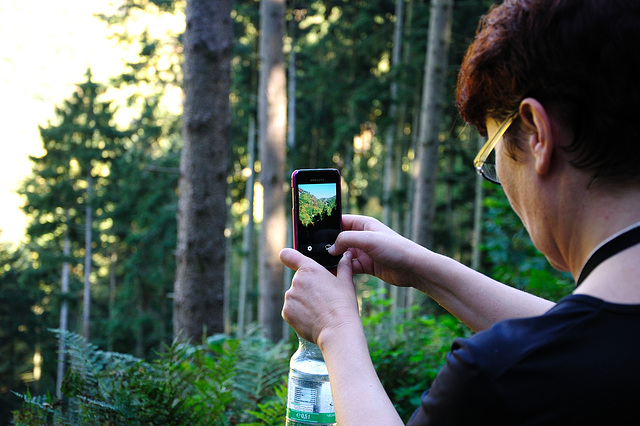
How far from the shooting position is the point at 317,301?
150 cm

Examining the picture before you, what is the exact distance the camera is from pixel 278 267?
30.9 ft

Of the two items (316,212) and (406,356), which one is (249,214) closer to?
(406,356)

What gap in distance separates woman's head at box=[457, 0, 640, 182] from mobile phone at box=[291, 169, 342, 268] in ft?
2.43

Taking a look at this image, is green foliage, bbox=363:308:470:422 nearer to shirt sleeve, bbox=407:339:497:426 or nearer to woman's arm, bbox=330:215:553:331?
woman's arm, bbox=330:215:553:331

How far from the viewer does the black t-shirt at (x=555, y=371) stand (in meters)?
0.91

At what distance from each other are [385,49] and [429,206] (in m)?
12.0

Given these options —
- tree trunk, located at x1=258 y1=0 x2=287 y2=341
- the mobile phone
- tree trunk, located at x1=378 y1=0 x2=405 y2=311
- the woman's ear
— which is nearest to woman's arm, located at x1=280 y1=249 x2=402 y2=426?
the mobile phone

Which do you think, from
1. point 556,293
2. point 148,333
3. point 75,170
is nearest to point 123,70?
point 75,170

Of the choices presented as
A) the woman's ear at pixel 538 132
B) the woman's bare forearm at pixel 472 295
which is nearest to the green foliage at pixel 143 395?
the woman's bare forearm at pixel 472 295

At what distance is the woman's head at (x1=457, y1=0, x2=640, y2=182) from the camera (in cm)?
103

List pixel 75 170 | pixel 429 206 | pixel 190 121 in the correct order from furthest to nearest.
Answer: pixel 75 170, pixel 429 206, pixel 190 121

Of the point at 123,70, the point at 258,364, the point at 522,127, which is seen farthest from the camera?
the point at 123,70

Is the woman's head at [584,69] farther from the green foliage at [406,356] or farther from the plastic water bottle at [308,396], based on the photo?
the green foliage at [406,356]

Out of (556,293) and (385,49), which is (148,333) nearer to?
(385,49)
